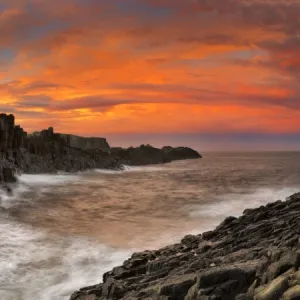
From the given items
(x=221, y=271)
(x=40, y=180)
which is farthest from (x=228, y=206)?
(x=40, y=180)

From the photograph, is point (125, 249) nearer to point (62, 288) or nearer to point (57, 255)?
point (57, 255)

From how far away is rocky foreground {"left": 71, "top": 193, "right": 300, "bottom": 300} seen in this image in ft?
31.3

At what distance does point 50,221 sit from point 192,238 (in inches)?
696

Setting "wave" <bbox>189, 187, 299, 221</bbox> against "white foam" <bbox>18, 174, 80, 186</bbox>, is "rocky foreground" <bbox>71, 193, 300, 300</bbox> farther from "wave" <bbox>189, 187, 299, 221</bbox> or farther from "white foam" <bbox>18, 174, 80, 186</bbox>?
"white foam" <bbox>18, 174, 80, 186</bbox>

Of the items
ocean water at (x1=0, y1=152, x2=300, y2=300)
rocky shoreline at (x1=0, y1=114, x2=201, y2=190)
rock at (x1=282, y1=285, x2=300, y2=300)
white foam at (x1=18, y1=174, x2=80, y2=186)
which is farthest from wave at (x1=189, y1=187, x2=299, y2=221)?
white foam at (x1=18, y1=174, x2=80, y2=186)

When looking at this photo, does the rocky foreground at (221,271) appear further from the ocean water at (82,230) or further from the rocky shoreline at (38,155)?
the rocky shoreline at (38,155)

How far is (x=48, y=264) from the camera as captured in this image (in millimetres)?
21438

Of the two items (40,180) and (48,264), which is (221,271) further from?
(40,180)

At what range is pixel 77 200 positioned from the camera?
50.7 meters

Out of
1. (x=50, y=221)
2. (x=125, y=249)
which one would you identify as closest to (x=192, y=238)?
(x=125, y=249)

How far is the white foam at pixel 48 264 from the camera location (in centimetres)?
1772

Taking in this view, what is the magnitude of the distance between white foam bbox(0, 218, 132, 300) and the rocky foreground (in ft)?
9.85

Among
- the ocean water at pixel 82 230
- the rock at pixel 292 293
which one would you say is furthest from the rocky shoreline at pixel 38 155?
the rock at pixel 292 293

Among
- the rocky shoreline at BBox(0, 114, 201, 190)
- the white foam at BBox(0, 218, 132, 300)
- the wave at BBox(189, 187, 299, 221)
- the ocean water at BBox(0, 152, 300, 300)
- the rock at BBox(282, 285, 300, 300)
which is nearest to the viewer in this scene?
the rock at BBox(282, 285, 300, 300)
